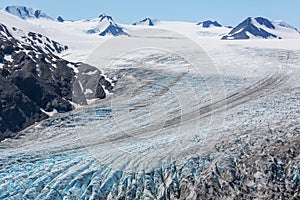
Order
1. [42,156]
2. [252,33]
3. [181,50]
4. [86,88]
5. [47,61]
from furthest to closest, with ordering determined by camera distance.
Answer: [252,33], [181,50], [47,61], [86,88], [42,156]

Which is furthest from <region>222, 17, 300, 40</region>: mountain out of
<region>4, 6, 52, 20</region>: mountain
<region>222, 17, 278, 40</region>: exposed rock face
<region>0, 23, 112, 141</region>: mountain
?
<region>0, 23, 112, 141</region>: mountain

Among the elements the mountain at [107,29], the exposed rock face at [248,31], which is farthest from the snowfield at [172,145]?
the mountain at [107,29]

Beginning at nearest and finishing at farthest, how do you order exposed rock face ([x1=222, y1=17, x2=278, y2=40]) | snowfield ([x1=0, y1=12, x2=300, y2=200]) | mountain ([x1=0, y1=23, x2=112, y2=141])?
snowfield ([x1=0, y1=12, x2=300, y2=200]) → mountain ([x1=0, y1=23, x2=112, y2=141]) → exposed rock face ([x1=222, y1=17, x2=278, y2=40])

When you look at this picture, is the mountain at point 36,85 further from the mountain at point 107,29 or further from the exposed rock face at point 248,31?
the mountain at point 107,29

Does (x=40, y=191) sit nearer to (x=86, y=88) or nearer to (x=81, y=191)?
(x=81, y=191)

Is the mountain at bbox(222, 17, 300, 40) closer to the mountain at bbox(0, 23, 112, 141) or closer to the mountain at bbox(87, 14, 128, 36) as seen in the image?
the mountain at bbox(87, 14, 128, 36)

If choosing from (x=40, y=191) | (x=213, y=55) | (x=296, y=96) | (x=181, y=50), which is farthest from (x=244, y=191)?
(x=181, y=50)
